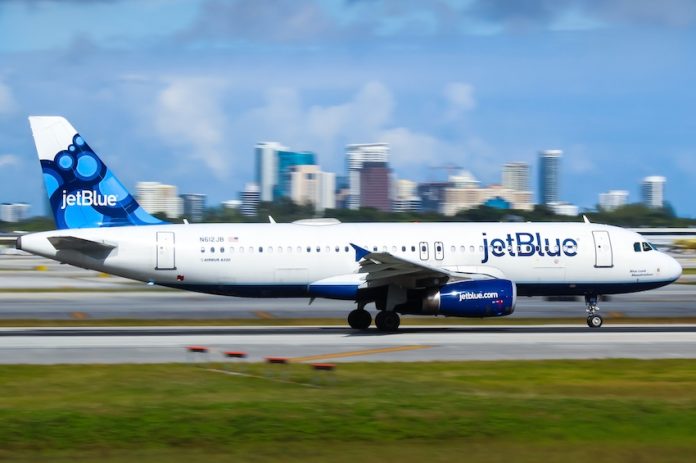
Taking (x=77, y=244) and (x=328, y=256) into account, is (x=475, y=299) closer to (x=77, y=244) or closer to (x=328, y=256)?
(x=328, y=256)

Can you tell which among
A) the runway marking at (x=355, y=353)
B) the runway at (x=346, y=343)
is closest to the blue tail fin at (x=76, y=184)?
the runway at (x=346, y=343)

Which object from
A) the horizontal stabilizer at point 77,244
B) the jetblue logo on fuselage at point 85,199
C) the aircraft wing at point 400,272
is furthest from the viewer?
the jetblue logo on fuselage at point 85,199

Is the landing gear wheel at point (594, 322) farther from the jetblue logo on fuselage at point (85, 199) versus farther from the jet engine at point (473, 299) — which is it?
the jetblue logo on fuselage at point (85, 199)

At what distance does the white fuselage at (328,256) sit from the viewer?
35.0 meters

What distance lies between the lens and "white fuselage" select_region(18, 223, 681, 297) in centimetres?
3503

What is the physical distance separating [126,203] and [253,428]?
20.8 m

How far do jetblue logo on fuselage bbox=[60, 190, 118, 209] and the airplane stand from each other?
0.04 m

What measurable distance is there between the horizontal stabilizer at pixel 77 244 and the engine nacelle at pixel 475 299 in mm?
11502

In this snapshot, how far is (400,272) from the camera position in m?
33.0

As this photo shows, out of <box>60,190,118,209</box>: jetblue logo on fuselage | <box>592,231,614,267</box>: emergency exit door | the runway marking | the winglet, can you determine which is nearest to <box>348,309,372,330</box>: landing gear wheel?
the winglet

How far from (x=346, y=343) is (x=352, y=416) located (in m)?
12.4

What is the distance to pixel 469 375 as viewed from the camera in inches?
925

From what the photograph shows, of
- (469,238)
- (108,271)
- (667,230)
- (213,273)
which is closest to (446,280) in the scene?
(469,238)

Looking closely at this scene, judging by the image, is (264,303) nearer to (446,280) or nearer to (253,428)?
(446,280)
